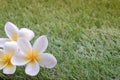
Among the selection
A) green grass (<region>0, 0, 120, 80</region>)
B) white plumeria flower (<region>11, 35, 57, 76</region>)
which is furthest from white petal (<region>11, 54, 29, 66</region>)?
green grass (<region>0, 0, 120, 80</region>)

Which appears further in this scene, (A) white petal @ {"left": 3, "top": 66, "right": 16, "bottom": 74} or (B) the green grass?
(B) the green grass

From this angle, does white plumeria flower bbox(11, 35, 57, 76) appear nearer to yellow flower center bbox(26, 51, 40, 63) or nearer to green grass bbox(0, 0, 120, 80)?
yellow flower center bbox(26, 51, 40, 63)

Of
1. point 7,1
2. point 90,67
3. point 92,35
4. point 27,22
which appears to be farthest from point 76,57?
point 7,1

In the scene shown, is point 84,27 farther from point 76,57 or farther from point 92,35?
point 76,57

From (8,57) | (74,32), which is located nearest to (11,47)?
(8,57)

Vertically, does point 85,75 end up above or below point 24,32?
below

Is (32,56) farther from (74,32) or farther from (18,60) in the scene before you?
(74,32)
